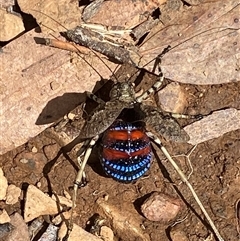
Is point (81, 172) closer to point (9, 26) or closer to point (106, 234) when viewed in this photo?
point (106, 234)

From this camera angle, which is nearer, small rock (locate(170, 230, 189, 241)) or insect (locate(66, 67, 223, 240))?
insect (locate(66, 67, 223, 240))

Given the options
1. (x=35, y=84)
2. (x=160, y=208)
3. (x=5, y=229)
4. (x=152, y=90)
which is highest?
(x=35, y=84)

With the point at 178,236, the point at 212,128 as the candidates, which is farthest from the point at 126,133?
the point at 178,236

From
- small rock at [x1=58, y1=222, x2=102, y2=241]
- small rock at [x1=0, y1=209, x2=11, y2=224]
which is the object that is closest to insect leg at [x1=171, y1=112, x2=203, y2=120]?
small rock at [x1=58, y1=222, x2=102, y2=241]

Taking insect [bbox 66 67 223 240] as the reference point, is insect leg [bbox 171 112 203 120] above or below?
below

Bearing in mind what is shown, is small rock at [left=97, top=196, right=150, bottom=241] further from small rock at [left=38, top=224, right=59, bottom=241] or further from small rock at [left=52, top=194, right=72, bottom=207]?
small rock at [left=38, top=224, right=59, bottom=241]

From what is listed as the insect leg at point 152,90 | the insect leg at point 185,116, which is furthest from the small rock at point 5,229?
the insect leg at point 185,116

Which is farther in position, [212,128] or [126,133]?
[212,128]
